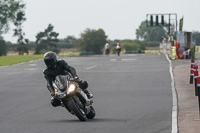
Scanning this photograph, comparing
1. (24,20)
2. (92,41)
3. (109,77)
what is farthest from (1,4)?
(109,77)

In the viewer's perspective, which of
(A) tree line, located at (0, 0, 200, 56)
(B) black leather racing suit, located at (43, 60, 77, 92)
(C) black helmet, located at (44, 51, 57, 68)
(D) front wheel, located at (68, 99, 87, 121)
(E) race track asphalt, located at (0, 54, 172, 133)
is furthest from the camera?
(A) tree line, located at (0, 0, 200, 56)

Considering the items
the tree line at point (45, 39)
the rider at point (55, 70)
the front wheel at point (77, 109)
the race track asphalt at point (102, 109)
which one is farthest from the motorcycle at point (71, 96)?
the tree line at point (45, 39)

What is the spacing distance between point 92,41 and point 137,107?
456 ft

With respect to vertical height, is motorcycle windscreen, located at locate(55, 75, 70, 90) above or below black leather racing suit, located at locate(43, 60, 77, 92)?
below

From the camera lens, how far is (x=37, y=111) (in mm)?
17078

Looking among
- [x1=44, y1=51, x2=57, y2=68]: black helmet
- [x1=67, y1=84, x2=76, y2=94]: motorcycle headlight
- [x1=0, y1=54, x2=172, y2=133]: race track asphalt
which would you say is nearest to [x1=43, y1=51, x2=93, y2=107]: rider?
[x1=44, y1=51, x2=57, y2=68]: black helmet

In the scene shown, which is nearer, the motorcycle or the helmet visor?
the motorcycle

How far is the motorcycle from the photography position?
45.6ft

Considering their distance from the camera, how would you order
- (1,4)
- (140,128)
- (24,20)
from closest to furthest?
(140,128) < (1,4) < (24,20)

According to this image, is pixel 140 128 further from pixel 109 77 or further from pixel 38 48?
pixel 38 48

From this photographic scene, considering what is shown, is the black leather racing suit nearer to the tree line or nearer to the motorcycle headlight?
the motorcycle headlight

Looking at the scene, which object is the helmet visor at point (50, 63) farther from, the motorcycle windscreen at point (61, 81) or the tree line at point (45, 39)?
the tree line at point (45, 39)

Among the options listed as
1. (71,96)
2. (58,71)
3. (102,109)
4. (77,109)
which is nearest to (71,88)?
(71,96)

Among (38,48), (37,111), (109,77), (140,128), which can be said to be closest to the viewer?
(140,128)
